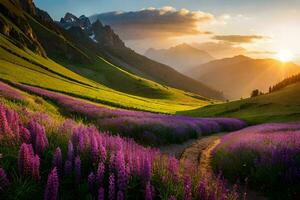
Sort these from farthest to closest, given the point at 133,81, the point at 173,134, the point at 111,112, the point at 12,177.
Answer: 1. the point at 133,81
2. the point at 111,112
3. the point at 173,134
4. the point at 12,177

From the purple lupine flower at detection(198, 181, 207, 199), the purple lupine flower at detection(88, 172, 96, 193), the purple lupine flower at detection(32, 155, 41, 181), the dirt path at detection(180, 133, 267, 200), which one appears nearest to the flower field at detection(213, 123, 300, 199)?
the dirt path at detection(180, 133, 267, 200)

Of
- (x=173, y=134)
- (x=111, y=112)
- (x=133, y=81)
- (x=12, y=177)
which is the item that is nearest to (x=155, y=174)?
(x=12, y=177)

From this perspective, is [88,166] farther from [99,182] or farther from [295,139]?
[295,139]

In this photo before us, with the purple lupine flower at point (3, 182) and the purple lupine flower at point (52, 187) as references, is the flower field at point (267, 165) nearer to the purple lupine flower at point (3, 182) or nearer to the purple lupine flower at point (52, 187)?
the purple lupine flower at point (52, 187)

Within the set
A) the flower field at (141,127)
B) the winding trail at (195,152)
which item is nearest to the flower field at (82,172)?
the winding trail at (195,152)

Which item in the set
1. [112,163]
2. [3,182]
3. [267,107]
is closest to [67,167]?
[112,163]

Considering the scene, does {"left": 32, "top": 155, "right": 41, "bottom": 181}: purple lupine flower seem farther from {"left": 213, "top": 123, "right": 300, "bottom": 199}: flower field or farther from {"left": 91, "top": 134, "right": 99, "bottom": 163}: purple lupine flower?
{"left": 213, "top": 123, "right": 300, "bottom": 199}: flower field

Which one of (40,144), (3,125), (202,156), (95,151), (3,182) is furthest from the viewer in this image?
(202,156)

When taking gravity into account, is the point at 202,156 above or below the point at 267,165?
below

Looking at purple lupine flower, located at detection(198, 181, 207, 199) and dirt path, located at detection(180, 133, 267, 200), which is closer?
purple lupine flower, located at detection(198, 181, 207, 199)

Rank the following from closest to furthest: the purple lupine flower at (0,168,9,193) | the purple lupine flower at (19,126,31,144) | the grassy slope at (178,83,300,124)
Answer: the purple lupine flower at (0,168,9,193) → the purple lupine flower at (19,126,31,144) → the grassy slope at (178,83,300,124)

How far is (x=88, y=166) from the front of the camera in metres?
8.20

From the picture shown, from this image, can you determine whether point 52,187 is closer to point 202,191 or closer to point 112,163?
point 112,163

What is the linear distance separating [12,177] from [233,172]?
10.2m
